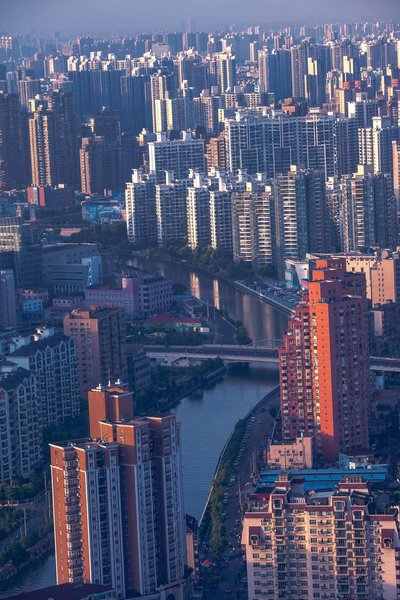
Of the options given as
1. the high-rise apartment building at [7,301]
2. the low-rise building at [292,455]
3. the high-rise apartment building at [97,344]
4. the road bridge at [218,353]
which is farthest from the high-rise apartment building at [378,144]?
the low-rise building at [292,455]

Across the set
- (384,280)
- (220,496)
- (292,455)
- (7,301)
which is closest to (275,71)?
(7,301)

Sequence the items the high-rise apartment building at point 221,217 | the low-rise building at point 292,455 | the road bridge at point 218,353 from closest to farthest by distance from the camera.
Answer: the low-rise building at point 292,455 < the road bridge at point 218,353 < the high-rise apartment building at point 221,217

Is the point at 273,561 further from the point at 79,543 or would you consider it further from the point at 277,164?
the point at 277,164

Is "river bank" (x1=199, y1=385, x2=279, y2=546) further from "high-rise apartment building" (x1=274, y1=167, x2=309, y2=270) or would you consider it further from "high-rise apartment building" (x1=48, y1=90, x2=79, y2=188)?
"high-rise apartment building" (x1=48, y1=90, x2=79, y2=188)

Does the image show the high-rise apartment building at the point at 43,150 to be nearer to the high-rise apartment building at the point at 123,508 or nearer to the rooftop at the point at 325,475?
the rooftop at the point at 325,475

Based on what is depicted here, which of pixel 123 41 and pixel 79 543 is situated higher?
pixel 123 41

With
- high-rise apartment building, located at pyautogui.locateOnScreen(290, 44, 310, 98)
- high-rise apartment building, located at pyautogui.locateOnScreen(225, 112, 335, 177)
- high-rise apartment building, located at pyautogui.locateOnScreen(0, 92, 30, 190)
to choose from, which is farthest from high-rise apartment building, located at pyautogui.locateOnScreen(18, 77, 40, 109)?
high-rise apartment building, located at pyautogui.locateOnScreen(225, 112, 335, 177)

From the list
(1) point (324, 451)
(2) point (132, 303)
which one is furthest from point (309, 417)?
(2) point (132, 303)
